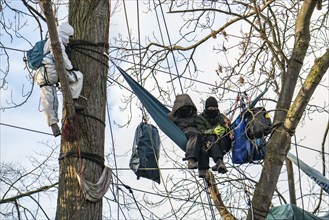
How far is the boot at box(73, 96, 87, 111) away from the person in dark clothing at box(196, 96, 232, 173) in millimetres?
1478

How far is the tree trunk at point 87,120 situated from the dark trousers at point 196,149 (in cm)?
116

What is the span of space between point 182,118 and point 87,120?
1594mm

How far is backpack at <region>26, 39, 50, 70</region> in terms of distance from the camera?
4777 millimetres

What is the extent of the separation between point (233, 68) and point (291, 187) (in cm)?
276

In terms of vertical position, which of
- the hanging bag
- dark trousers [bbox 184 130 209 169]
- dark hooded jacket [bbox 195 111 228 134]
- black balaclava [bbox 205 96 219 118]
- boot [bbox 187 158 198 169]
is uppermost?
black balaclava [bbox 205 96 219 118]

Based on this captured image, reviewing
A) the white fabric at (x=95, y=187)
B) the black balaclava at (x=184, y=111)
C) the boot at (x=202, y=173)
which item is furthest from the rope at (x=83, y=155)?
the black balaclava at (x=184, y=111)

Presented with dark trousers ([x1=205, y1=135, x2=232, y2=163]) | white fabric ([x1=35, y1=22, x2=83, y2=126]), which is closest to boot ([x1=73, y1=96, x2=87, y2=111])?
white fabric ([x1=35, y1=22, x2=83, y2=126])

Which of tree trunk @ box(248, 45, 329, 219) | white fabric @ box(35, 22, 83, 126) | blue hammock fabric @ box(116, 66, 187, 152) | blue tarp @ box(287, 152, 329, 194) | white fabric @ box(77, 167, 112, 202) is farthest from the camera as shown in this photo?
blue tarp @ box(287, 152, 329, 194)

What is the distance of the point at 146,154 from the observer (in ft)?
18.6

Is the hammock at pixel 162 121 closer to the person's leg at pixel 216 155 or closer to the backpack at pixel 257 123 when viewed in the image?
the person's leg at pixel 216 155

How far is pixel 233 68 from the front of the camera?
7887 mm

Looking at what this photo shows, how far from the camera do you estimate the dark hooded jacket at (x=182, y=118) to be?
19.4 ft

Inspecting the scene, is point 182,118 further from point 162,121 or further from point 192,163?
point 192,163

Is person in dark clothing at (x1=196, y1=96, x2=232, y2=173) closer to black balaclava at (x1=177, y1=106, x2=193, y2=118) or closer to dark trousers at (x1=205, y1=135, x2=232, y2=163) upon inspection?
dark trousers at (x1=205, y1=135, x2=232, y2=163)
